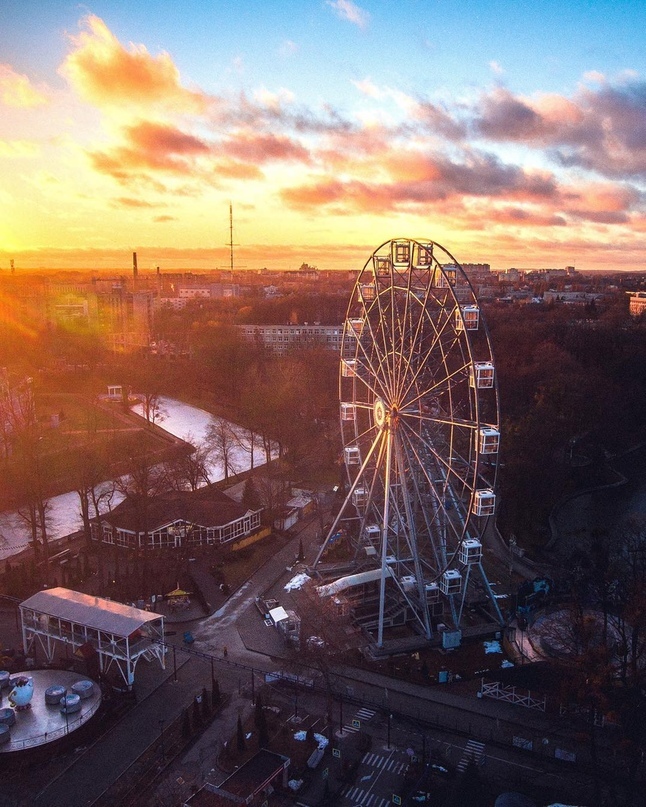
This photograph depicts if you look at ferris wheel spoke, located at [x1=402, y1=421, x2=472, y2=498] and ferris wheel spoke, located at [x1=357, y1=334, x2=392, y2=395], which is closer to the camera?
ferris wheel spoke, located at [x1=402, y1=421, x2=472, y2=498]

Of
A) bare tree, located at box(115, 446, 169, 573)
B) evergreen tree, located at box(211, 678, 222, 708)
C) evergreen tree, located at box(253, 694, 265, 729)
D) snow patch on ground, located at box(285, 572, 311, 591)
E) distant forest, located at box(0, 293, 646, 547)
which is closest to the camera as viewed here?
evergreen tree, located at box(253, 694, 265, 729)

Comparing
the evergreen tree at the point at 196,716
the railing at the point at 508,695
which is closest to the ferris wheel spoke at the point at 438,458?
the railing at the point at 508,695

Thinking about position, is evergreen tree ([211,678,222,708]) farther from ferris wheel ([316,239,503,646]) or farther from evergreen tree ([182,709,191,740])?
ferris wheel ([316,239,503,646])

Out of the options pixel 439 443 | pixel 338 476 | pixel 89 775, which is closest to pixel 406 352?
pixel 439 443

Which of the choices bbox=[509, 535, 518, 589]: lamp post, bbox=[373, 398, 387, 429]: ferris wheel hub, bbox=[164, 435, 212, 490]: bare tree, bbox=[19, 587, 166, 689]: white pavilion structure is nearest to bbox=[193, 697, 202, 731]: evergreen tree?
bbox=[19, 587, 166, 689]: white pavilion structure

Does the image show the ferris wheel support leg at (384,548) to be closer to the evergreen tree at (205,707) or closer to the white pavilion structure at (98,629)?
the evergreen tree at (205,707)

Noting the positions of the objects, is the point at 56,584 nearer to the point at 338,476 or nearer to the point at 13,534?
the point at 13,534

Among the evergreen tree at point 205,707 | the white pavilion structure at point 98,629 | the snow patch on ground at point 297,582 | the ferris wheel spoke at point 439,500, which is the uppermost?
the ferris wheel spoke at point 439,500
